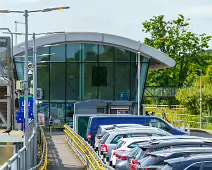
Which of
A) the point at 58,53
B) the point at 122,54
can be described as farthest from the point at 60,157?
the point at 122,54

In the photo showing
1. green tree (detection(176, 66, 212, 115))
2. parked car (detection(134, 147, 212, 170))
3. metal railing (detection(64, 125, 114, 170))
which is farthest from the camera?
green tree (detection(176, 66, 212, 115))

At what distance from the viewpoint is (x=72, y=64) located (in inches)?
2153

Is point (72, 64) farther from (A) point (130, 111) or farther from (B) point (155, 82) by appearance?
(B) point (155, 82)

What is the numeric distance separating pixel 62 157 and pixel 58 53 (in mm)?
23431

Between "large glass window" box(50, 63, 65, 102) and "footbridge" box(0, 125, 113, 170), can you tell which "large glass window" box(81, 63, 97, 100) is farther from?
"footbridge" box(0, 125, 113, 170)

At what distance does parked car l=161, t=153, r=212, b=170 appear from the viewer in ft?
40.3

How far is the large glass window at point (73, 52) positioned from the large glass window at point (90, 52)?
43cm

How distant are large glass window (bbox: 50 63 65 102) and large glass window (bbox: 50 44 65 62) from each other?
0.45 m

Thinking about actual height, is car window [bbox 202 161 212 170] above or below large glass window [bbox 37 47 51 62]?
below

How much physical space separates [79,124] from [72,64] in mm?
16646

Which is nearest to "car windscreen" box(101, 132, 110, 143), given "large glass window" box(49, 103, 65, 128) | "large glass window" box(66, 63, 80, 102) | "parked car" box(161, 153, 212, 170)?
"parked car" box(161, 153, 212, 170)

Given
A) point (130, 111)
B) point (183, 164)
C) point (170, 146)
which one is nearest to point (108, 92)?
point (130, 111)

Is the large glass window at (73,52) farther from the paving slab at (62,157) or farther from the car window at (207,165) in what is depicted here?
the car window at (207,165)

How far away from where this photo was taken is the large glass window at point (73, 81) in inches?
2152
